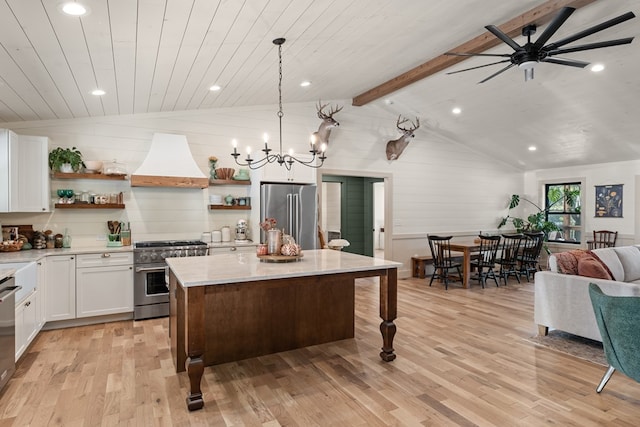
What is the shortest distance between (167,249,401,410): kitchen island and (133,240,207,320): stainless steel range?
1.40 meters

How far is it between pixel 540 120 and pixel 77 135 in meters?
7.28

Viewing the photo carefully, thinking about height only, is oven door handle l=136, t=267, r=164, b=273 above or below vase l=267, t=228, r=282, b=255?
below

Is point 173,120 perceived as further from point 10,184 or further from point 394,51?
point 394,51

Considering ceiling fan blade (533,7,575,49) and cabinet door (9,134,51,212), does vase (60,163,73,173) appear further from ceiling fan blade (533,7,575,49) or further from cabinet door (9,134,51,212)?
ceiling fan blade (533,7,575,49)

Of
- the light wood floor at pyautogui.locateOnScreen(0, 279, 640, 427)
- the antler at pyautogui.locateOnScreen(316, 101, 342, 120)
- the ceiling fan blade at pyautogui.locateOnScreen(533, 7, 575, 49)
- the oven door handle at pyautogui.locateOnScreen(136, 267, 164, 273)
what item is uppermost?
the antler at pyautogui.locateOnScreen(316, 101, 342, 120)

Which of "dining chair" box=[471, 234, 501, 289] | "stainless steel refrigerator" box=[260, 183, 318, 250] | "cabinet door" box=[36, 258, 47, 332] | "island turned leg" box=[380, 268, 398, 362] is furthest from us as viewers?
"dining chair" box=[471, 234, 501, 289]

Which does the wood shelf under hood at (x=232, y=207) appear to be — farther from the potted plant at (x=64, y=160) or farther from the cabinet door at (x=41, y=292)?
the cabinet door at (x=41, y=292)

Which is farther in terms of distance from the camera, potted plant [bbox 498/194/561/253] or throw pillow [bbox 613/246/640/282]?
potted plant [bbox 498/194/561/253]

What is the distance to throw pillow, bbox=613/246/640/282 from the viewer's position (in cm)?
476

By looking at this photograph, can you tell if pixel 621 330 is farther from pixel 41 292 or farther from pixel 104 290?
pixel 41 292

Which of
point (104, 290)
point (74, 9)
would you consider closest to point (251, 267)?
point (74, 9)

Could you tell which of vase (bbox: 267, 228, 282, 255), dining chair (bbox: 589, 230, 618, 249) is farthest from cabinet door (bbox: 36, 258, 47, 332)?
dining chair (bbox: 589, 230, 618, 249)

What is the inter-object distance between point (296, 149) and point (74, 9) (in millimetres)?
4432

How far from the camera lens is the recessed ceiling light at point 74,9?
7.21 ft
